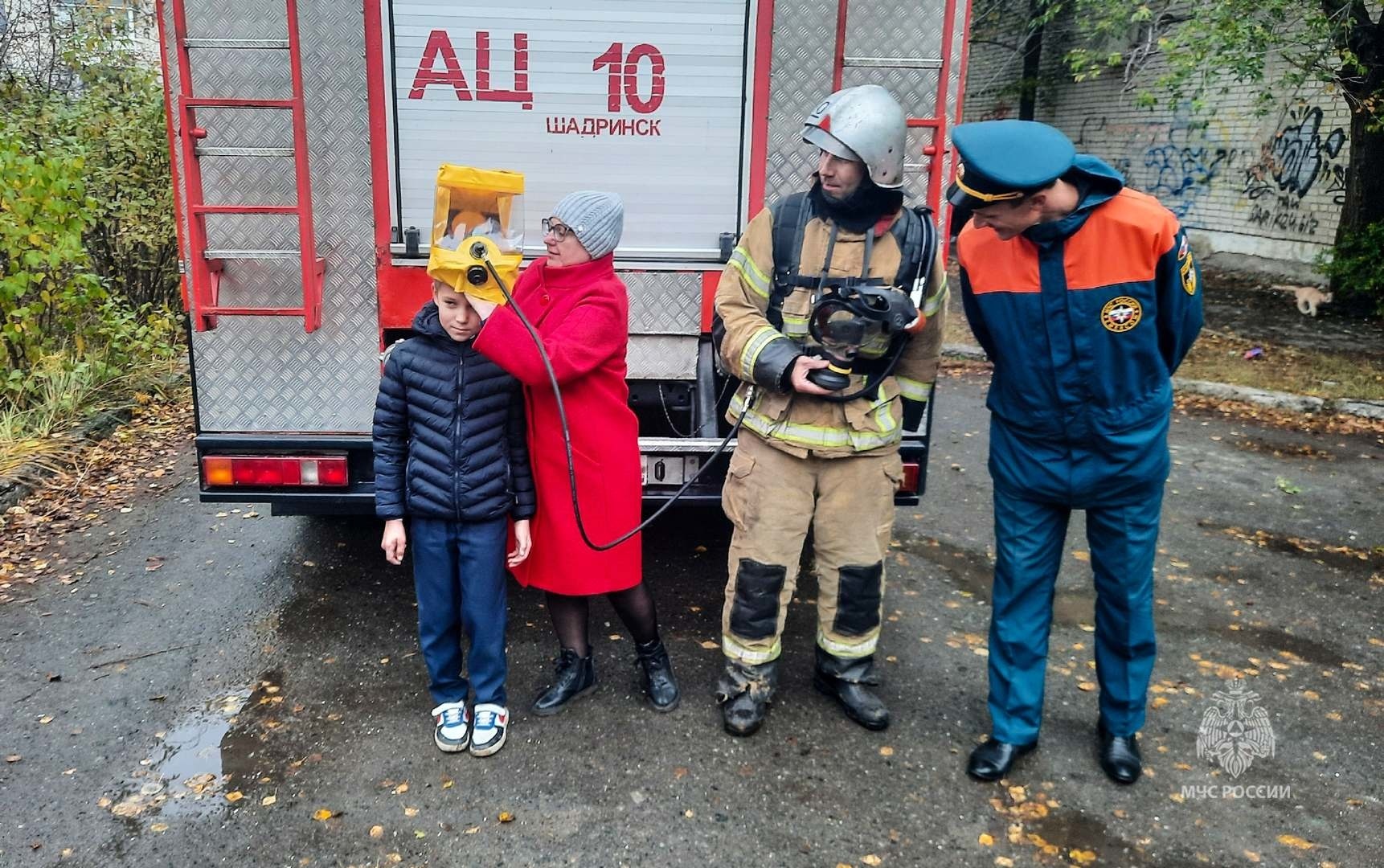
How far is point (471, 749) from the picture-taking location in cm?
331

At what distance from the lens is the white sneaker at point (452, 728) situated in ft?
10.9

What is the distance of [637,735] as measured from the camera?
11.3 feet

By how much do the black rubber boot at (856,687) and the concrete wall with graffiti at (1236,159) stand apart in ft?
36.0

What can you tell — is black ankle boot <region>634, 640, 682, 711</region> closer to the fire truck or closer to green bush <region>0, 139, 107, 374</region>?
the fire truck

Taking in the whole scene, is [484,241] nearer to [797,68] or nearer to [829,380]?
[829,380]

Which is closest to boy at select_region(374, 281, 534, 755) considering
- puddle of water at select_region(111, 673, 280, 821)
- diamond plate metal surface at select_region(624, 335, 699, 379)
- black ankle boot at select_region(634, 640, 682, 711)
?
black ankle boot at select_region(634, 640, 682, 711)

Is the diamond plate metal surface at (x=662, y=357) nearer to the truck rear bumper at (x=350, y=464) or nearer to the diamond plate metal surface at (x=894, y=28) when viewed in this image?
the truck rear bumper at (x=350, y=464)

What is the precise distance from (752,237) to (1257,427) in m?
5.99

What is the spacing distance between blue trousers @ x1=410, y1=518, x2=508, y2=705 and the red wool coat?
0.18 meters

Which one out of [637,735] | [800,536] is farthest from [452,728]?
[800,536]

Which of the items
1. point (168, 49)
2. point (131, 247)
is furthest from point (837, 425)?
point (131, 247)

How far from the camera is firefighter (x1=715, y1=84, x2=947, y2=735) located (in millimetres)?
3109

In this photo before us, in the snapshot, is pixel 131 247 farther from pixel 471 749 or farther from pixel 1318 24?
pixel 1318 24

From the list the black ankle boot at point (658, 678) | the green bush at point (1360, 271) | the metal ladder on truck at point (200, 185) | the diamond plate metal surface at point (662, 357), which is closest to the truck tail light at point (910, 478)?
the diamond plate metal surface at point (662, 357)
